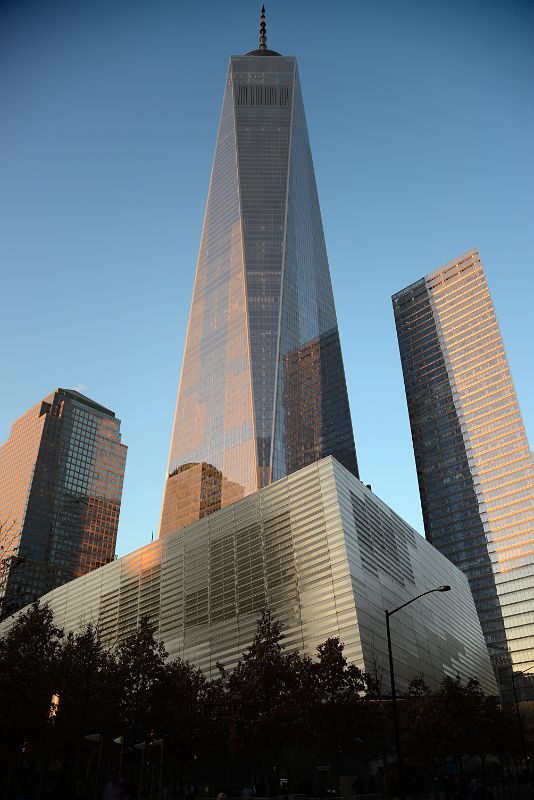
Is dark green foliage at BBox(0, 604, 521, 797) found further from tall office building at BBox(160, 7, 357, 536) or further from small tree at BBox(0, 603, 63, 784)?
tall office building at BBox(160, 7, 357, 536)

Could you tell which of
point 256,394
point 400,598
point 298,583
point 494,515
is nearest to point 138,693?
point 298,583

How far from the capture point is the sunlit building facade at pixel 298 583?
71188 millimetres

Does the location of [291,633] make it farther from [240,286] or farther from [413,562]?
[240,286]

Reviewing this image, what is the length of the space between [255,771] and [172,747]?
68.7ft

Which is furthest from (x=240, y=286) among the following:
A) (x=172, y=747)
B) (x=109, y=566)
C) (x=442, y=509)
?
(x=172, y=747)

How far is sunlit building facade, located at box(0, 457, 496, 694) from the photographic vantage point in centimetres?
7119

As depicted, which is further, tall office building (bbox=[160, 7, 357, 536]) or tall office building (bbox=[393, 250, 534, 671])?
tall office building (bbox=[393, 250, 534, 671])

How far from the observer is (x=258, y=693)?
43438 mm

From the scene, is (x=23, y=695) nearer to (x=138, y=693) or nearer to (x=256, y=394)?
(x=138, y=693)

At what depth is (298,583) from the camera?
74.3 meters

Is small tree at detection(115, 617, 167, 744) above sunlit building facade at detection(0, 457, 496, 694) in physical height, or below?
below

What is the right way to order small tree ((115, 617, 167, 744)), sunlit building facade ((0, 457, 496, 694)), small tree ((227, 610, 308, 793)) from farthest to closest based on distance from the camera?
sunlit building facade ((0, 457, 496, 694)) < small tree ((115, 617, 167, 744)) < small tree ((227, 610, 308, 793))

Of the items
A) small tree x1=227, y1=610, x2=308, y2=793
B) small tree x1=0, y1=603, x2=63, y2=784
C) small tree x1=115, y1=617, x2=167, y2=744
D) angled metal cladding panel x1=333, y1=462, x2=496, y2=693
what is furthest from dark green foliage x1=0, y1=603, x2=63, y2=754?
angled metal cladding panel x1=333, y1=462, x2=496, y2=693

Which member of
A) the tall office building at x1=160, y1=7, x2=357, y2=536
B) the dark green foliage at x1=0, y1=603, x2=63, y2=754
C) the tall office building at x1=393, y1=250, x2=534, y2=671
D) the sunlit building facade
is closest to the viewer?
the dark green foliage at x1=0, y1=603, x2=63, y2=754
